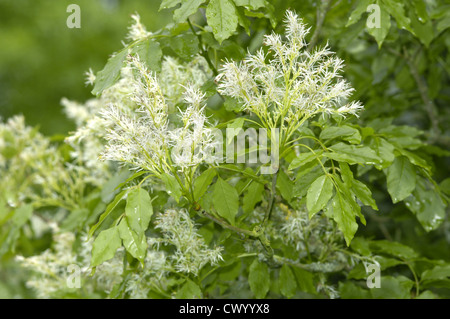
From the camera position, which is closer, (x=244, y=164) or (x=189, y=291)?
(x=189, y=291)

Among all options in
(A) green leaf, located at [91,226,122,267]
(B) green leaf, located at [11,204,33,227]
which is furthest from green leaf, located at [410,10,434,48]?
(B) green leaf, located at [11,204,33,227]

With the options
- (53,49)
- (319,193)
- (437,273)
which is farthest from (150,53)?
(53,49)

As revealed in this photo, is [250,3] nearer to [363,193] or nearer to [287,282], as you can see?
[363,193]

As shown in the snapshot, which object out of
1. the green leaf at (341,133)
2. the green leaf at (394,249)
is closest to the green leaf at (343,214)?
the green leaf at (341,133)

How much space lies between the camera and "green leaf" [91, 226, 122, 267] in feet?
2.61

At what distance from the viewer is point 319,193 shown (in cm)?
82

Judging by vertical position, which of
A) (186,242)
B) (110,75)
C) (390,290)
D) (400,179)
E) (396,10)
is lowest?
(390,290)

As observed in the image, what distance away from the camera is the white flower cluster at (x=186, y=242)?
0.99m

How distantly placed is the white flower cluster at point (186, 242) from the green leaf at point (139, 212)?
16cm

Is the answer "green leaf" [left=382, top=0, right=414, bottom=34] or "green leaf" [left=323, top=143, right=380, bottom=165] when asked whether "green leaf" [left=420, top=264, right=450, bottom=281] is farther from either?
"green leaf" [left=382, top=0, right=414, bottom=34]

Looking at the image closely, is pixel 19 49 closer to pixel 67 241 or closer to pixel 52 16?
pixel 52 16

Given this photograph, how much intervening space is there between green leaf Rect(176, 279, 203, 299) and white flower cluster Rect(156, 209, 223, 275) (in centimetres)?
2

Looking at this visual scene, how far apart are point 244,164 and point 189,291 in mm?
345
